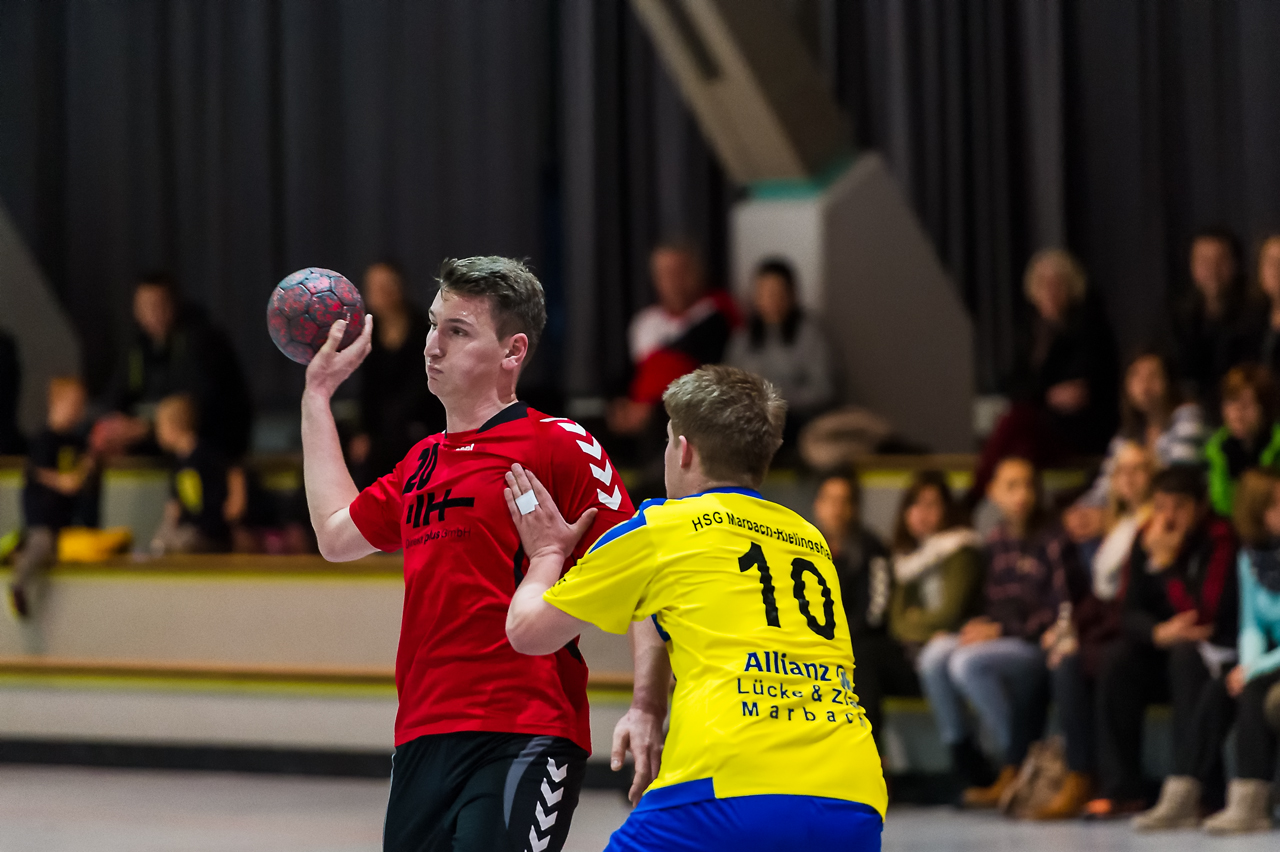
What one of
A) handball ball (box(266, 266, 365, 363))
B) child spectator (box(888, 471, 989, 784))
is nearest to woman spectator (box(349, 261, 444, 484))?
child spectator (box(888, 471, 989, 784))

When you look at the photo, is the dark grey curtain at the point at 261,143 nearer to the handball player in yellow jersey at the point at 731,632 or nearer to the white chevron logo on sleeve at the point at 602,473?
the white chevron logo on sleeve at the point at 602,473

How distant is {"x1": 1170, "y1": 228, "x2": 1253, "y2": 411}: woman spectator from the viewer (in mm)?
7383

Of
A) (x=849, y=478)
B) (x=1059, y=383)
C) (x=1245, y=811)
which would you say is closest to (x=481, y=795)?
(x=1245, y=811)

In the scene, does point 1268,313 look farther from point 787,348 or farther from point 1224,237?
point 787,348

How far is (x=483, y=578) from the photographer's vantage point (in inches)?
113

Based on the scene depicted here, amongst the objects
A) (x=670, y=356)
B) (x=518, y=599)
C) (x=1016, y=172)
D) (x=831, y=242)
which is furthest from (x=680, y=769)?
(x=1016, y=172)

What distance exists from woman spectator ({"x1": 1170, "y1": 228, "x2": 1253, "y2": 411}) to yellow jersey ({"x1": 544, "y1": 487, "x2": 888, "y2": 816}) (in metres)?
Answer: 5.13

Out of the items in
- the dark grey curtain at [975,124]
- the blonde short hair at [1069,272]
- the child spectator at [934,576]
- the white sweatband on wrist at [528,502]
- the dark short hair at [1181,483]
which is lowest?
the child spectator at [934,576]

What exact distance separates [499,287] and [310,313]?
408 mm

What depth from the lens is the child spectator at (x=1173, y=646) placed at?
6.39 metres

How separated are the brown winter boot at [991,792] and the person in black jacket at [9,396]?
604cm

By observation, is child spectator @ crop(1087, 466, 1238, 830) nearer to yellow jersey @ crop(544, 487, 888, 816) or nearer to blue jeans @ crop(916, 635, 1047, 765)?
blue jeans @ crop(916, 635, 1047, 765)

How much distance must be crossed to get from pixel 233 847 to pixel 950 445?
463 cm

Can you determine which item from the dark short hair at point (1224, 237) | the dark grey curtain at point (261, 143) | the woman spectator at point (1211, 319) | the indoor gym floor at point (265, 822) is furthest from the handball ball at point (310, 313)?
the dark grey curtain at point (261, 143)
